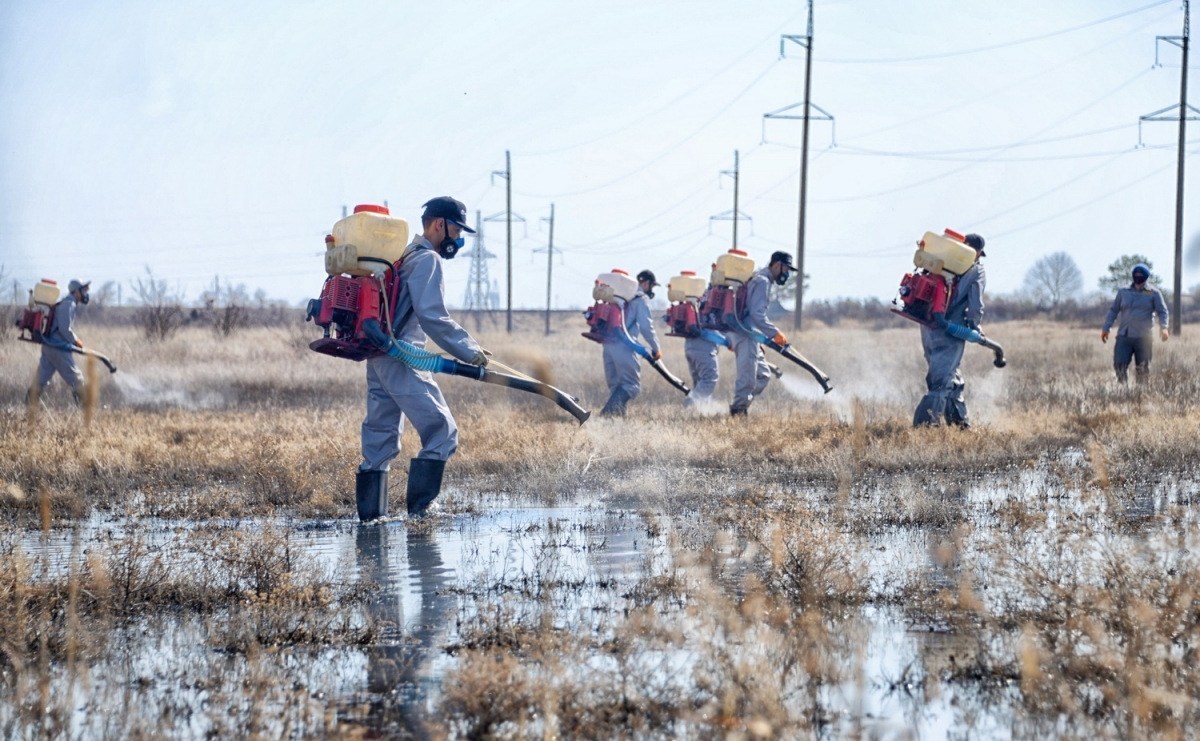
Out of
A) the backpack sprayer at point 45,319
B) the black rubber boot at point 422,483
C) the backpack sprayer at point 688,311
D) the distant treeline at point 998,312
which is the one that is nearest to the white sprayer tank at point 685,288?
the backpack sprayer at point 688,311

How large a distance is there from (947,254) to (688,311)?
4.59m

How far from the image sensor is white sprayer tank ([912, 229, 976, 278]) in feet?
38.4

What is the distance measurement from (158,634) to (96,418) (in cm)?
1065

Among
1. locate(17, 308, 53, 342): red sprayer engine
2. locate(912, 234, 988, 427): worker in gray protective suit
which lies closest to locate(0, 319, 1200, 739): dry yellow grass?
locate(912, 234, 988, 427): worker in gray protective suit

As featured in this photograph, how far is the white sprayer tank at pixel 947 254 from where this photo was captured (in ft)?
38.4

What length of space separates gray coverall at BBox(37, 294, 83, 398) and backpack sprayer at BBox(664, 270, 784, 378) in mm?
7600

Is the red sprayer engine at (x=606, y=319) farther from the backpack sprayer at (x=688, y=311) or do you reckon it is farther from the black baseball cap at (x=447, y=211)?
the black baseball cap at (x=447, y=211)

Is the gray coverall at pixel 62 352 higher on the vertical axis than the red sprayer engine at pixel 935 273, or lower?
lower

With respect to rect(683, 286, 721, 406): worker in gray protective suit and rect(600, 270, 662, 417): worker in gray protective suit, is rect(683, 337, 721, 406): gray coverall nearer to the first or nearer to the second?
rect(683, 286, 721, 406): worker in gray protective suit

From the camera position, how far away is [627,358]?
15.0m

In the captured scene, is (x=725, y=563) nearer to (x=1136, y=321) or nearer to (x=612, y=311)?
(x=612, y=311)

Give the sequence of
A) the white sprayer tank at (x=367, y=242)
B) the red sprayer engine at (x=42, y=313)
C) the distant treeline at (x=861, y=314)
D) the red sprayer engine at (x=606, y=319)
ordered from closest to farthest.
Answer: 1. the white sprayer tank at (x=367, y=242)
2. the red sprayer engine at (x=606, y=319)
3. the red sprayer engine at (x=42, y=313)
4. the distant treeline at (x=861, y=314)

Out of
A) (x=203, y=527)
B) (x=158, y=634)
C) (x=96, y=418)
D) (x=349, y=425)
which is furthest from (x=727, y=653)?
(x=96, y=418)

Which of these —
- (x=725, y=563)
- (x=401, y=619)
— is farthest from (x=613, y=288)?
(x=401, y=619)
